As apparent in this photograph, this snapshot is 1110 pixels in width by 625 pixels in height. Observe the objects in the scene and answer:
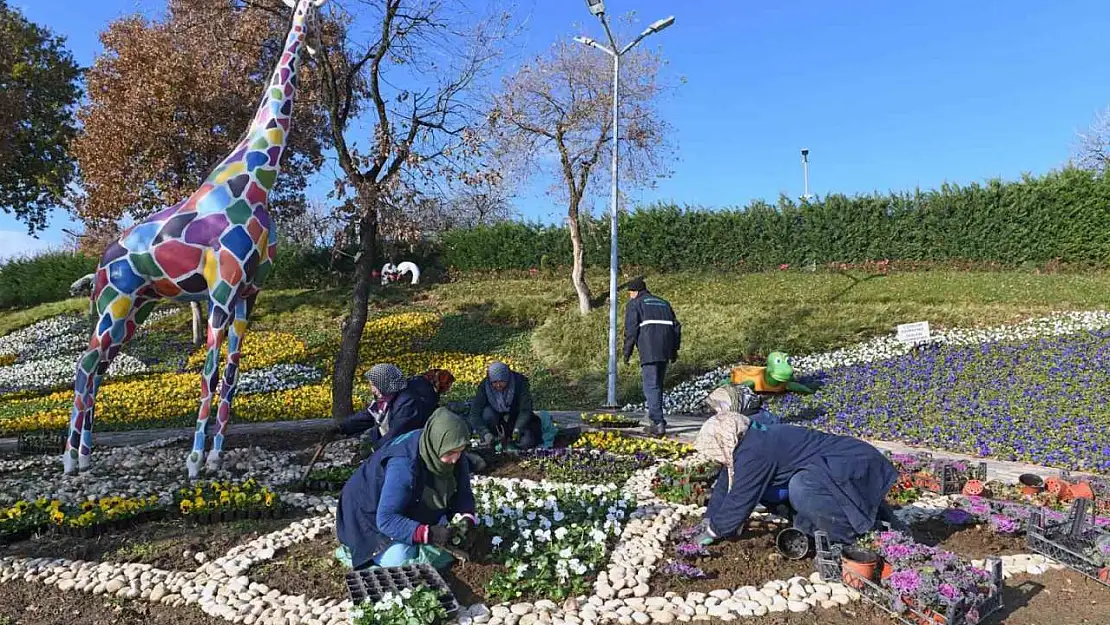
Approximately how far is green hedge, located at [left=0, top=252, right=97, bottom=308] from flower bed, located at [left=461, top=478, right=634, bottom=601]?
105 feet

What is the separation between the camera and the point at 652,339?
955cm

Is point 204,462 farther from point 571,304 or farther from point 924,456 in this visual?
point 571,304

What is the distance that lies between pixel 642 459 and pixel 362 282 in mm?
4737

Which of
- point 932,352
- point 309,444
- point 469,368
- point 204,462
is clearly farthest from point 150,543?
point 932,352

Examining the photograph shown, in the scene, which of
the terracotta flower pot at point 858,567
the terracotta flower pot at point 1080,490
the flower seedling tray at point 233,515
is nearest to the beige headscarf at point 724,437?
the terracotta flower pot at point 858,567

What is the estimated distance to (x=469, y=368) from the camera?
53.6 feet

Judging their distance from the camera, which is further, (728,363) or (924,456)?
(728,363)

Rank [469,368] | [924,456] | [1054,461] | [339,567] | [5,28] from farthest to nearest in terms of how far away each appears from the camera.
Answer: [5,28]
[469,368]
[1054,461]
[924,456]
[339,567]

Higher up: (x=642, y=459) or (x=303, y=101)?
(x=303, y=101)

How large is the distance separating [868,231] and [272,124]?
20562 mm

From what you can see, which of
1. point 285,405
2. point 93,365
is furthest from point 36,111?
point 93,365

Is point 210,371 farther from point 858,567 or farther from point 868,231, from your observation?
point 868,231

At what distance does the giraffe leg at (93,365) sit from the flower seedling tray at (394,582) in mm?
4635

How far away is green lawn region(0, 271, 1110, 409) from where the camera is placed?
601 inches
